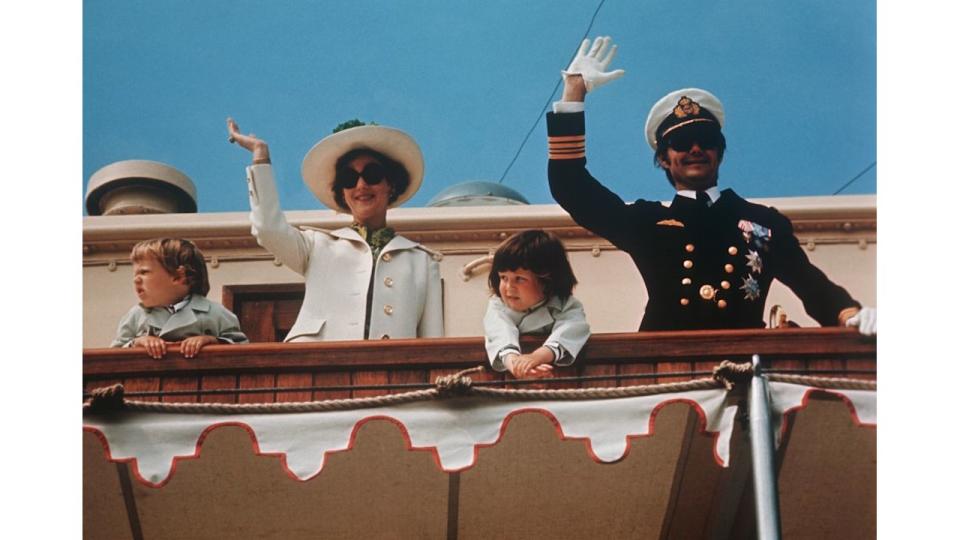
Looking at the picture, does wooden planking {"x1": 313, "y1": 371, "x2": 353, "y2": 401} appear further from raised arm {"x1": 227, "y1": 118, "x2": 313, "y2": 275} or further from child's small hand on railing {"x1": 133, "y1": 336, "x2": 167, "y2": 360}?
raised arm {"x1": 227, "y1": 118, "x2": 313, "y2": 275}

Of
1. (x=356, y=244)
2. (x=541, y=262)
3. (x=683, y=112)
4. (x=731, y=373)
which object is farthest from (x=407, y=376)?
(x=683, y=112)

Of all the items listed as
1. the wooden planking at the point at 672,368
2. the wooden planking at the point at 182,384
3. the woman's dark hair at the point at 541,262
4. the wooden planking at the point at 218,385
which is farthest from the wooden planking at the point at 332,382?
the wooden planking at the point at 672,368

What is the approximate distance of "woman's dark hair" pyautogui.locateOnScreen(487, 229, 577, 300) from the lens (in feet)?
22.4

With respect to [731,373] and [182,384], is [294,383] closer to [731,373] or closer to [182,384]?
[182,384]

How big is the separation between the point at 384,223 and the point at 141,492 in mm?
1784

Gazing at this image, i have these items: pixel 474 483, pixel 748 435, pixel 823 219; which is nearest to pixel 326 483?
pixel 474 483

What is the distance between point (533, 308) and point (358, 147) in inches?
57.7

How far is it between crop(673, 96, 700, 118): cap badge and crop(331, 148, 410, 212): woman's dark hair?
133 cm

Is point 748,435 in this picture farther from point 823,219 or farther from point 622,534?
point 823,219

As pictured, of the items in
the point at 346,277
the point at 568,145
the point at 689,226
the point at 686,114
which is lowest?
the point at 346,277

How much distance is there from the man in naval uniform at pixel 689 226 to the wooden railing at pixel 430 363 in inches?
24.6

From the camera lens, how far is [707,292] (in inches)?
279

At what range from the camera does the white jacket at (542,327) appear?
6410mm

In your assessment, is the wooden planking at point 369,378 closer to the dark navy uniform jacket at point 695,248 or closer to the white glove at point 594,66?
the dark navy uniform jacket at point 695,248
